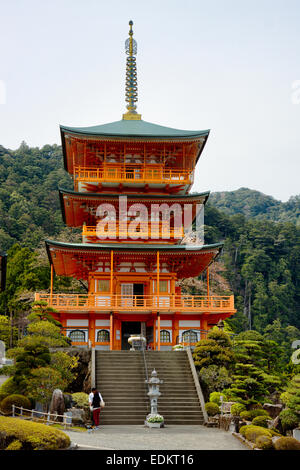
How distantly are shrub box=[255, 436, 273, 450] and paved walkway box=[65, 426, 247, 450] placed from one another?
0.94 meters

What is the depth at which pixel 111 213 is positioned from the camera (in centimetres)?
3562

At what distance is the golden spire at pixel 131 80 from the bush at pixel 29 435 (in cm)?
2973

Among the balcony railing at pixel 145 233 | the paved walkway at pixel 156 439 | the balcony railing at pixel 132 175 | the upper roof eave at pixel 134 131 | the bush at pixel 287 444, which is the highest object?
the upper roof eave at pixel 134 131

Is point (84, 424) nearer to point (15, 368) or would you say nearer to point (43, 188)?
point (15, 368)

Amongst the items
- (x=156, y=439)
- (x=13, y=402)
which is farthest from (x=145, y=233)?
(x=156, y=439)

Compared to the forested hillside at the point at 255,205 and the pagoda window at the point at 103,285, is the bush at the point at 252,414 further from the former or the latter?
the forested hillside at the point at 255,205

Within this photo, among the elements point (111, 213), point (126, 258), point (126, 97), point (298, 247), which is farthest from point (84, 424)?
point (298, 247)

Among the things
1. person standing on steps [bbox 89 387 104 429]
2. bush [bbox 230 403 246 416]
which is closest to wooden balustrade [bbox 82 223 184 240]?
bush [bbox 230 403 246 416]

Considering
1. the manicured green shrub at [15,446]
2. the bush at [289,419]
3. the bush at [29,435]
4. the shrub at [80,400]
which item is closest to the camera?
the manicured green shrub at [15,446]

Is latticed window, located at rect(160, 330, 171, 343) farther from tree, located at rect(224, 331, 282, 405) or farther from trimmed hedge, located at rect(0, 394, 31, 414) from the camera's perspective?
trimmed hedge, located at rect(0, 394, 31, 414)

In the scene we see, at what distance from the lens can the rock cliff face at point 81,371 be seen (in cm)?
2427

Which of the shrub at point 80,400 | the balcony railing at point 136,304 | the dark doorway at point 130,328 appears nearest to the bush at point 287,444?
the shrub at point 80,400

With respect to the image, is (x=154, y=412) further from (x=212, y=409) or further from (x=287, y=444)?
(x=287, y=444)

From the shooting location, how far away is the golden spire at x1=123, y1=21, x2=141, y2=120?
133ft
